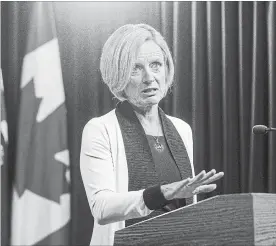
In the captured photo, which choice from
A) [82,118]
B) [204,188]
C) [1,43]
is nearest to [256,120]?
[82,118]

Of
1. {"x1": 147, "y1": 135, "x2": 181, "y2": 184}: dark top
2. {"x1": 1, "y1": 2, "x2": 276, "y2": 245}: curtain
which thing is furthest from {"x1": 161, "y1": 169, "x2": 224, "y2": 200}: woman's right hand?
{"x1": 1, "y1": 2, "x2": 276, "y2": 245}: curtain

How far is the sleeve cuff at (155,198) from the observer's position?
151 centimetres

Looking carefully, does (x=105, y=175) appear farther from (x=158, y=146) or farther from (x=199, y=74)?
(x=199, y=74)

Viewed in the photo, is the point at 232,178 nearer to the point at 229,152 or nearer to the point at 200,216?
the point at 229,152

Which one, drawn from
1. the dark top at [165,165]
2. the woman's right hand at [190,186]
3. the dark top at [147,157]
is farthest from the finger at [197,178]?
the dark top at [165,165]

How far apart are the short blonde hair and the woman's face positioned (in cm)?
2

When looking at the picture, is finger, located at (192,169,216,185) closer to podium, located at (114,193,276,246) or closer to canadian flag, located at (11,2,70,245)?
podium, located at (114,193,276,246)

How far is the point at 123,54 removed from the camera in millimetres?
2305

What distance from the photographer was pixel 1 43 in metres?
2.83

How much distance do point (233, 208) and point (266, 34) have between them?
215 cm

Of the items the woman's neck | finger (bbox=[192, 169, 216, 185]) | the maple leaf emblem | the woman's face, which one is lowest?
the maple leaf emblem

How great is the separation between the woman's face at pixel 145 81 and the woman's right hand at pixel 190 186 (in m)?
0.83

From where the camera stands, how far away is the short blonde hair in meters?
2.29

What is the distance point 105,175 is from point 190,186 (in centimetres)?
62
